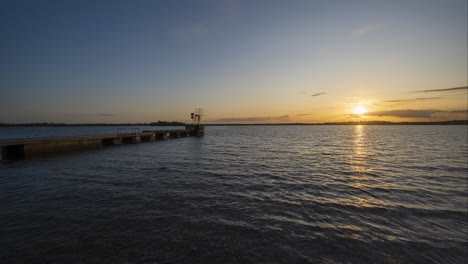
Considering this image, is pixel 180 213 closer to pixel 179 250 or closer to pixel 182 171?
pixel 179 250

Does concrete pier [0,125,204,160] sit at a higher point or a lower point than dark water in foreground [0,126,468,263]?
higher

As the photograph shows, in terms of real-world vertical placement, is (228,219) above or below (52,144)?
below

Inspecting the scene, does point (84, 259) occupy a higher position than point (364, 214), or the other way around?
point (84, 259)

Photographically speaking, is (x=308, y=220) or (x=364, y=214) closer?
(x=308, y=220)

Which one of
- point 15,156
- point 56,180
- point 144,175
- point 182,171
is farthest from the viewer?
point 15,156

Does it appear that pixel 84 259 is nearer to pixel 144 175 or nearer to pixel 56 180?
pixel 144 175

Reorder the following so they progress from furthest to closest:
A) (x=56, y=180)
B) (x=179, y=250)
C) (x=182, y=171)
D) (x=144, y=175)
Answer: (x=182, y=171), (x=144, y=175), (x=56, y=180), (x=179, y=250)

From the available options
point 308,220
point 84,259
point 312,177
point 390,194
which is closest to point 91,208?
point 84,259

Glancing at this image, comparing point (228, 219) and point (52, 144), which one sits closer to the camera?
point (228, 219)

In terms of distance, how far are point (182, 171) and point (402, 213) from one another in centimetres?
1201

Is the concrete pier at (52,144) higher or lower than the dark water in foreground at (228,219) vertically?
higher

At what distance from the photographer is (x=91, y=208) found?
6906mm

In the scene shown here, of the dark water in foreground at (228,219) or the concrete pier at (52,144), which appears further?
the concrete pier at (52,144)

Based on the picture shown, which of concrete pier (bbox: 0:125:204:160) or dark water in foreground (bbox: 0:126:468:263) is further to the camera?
concrete pier (bbox: 0:125:204:160)
